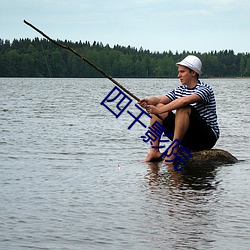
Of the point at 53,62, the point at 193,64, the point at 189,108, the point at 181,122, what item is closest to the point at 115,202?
the point at 181,122

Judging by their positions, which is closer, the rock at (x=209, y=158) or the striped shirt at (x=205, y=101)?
the striped shirt at (x=205, y=101)

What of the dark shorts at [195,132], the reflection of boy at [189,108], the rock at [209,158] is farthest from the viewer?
the rock at [209,158]

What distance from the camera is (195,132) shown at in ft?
29.2

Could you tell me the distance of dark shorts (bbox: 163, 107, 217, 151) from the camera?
874 centimetres

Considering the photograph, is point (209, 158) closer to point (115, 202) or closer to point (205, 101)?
point (205, 101)

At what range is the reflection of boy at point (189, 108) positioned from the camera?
862 centimetres

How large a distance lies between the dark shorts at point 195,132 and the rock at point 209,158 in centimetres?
11

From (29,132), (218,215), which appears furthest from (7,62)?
(218,215)

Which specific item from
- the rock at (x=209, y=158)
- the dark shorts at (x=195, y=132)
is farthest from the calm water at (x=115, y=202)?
the dark shorts at (x=195, y=132)

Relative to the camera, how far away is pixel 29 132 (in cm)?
1496

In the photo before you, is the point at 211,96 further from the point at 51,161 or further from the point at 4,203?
the point at 4,203

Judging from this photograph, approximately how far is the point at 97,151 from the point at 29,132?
387 centimetres

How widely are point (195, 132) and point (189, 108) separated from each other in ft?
1.18

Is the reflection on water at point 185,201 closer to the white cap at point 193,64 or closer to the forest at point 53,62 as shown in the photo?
the white cap at point 193,64
